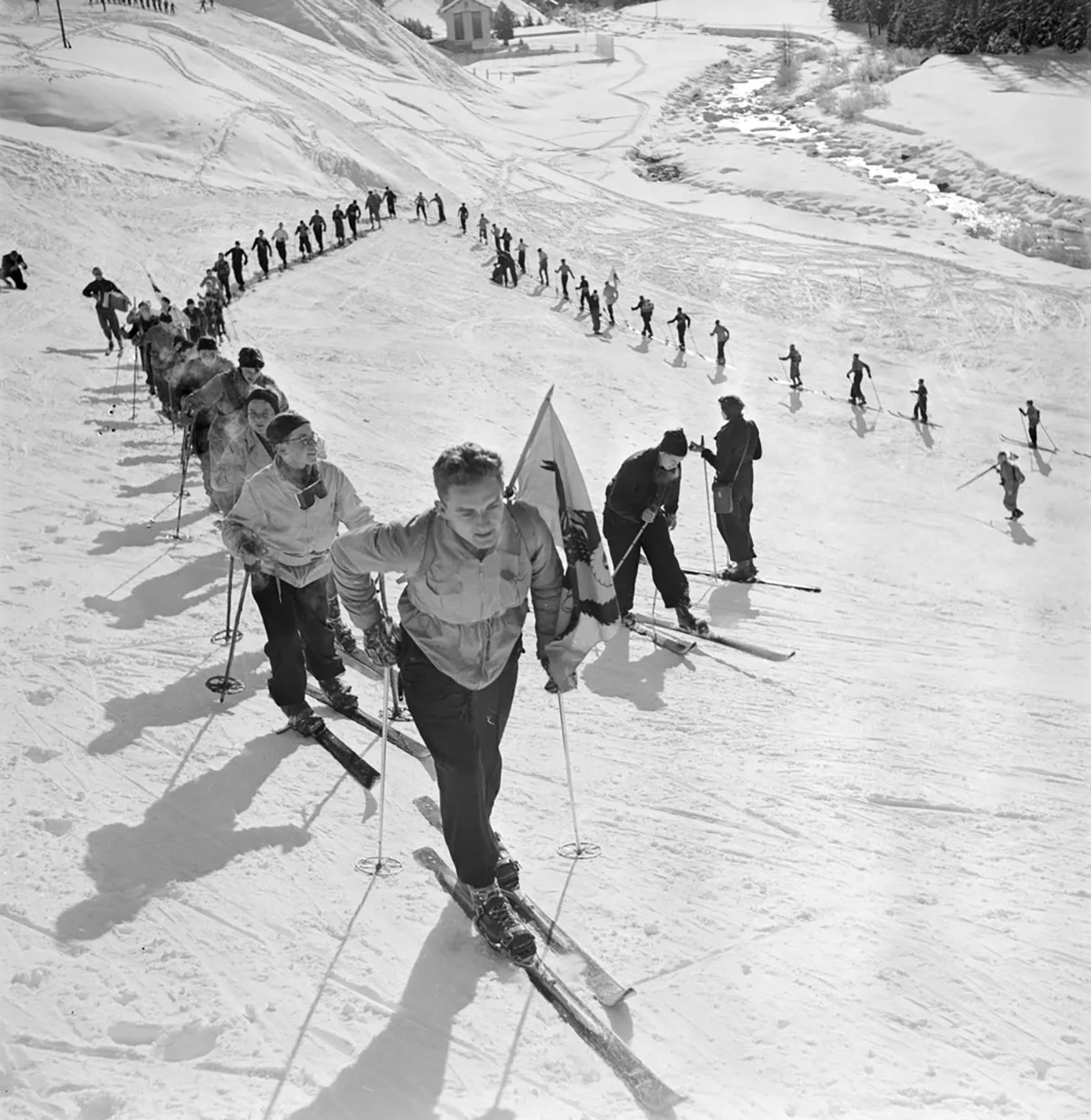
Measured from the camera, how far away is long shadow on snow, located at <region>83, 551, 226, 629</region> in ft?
25.3

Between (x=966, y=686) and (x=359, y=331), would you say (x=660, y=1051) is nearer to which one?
(x=966, y=686)

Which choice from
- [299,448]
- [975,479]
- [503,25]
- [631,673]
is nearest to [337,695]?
[299,448]

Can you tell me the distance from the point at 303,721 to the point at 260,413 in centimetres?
171

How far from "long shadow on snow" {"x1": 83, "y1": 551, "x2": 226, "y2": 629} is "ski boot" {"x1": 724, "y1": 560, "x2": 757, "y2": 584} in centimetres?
446

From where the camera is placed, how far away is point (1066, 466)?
21.0 meters

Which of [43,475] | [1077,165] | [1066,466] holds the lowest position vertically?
[1066,466]

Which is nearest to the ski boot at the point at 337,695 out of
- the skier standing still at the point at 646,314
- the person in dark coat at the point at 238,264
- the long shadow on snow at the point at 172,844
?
the long shadow on snow at the point at 172,844

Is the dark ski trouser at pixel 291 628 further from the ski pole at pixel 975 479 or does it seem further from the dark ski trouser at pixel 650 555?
the ski pole at pixel 975 479

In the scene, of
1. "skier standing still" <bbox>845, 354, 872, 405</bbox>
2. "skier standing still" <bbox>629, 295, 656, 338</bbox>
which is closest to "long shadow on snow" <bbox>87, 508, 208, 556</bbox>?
"skier standing still" <bbox>845, 354, 872, 405</bbox>

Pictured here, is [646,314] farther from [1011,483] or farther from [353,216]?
[1011,483]

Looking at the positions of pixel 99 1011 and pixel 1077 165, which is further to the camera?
pixel 1077 165

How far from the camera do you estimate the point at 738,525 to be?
995 centimetres

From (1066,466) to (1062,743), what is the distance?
647 inches

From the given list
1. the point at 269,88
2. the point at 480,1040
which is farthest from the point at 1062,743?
the point at 269,88
